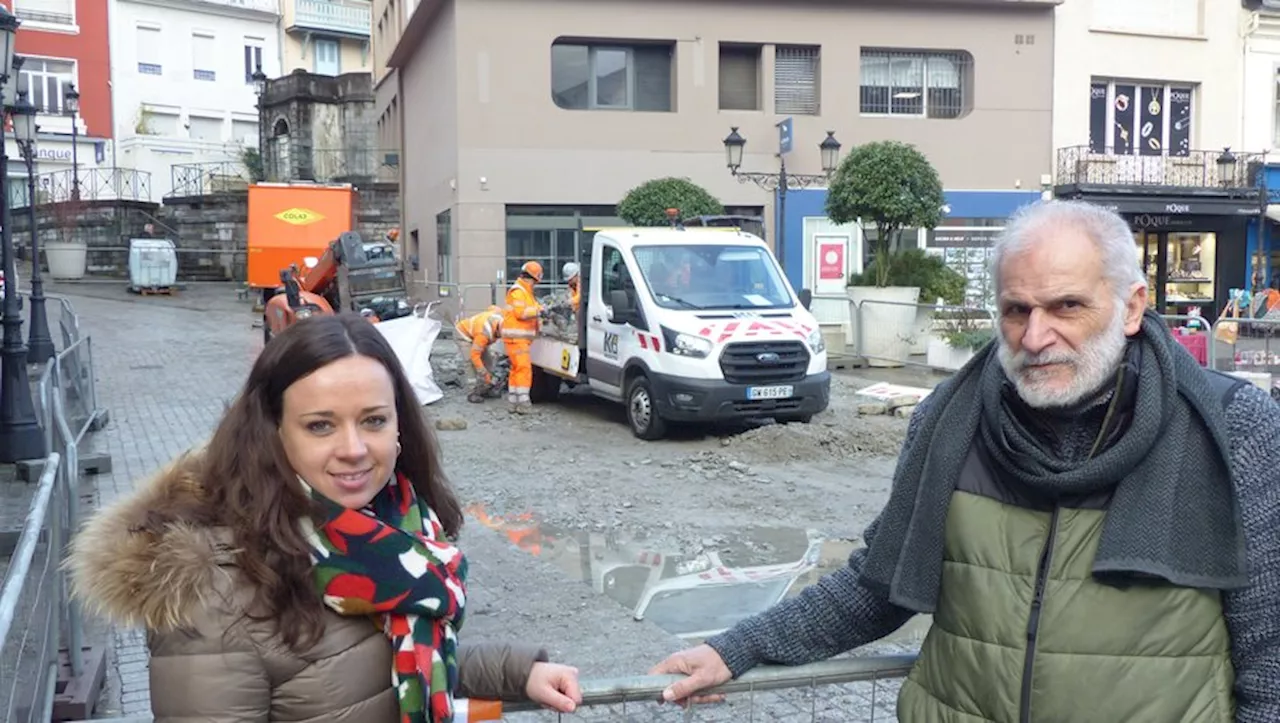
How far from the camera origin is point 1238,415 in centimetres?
203

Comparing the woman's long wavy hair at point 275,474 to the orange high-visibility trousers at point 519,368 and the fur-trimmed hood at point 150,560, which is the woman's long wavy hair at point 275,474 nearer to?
the fur-trimmed hood at point 150,560

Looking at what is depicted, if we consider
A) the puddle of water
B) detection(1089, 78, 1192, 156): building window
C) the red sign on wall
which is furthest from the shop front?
the puddle of water

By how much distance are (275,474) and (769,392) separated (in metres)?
9.64

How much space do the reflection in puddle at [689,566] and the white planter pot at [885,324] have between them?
10877 mm

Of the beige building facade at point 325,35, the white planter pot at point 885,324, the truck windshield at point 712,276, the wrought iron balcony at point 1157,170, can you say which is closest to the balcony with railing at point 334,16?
the beige building facade at point 325,35

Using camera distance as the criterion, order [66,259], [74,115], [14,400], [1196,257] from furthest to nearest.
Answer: [74,115]
[66,259]
[1196,257]
[14,400]

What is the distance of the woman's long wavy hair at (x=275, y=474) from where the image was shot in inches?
71.1

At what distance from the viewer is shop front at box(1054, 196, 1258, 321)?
2772 cm

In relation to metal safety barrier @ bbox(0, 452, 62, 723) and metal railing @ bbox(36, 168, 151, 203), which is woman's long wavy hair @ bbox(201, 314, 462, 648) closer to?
metal safety barrier @ bbox(0, 452, 62, 723)

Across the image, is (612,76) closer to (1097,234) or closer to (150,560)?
(1097,234)

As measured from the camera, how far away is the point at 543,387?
14250mm

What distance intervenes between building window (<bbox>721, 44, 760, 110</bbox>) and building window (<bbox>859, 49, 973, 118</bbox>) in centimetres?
256

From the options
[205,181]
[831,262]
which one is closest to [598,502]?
[831,262]

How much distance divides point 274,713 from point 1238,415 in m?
1.76
